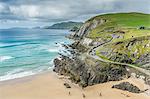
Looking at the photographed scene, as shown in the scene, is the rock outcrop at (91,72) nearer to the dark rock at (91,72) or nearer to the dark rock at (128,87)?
the dark rock at (91,72)

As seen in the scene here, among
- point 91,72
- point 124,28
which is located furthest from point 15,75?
point 124,28

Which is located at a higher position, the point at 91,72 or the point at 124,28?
the point at 124,28

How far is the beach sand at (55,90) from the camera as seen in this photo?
846 inches

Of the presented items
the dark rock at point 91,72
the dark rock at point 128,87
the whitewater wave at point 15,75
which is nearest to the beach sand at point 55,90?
the dark rock at point 128,87

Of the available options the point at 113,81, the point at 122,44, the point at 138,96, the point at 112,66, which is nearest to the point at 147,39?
the point at 122,44

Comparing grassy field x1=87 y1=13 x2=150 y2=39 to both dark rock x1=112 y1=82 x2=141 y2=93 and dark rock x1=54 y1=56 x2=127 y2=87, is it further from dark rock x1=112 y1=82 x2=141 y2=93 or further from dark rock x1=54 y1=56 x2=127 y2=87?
dark rock x1=112 y1=82 x2=141 y2=93

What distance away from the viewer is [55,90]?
2338 cm

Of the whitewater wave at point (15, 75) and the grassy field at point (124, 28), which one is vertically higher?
the grassy field at point (124, 28)

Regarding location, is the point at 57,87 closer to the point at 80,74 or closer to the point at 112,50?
the point at 80,74

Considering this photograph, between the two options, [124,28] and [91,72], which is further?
[124,28]

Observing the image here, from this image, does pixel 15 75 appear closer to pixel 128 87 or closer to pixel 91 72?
pixel 91 72

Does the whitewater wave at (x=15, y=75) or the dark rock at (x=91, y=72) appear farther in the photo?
the whitewater wave at (x=15, y=75)

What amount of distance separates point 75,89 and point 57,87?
6.70 feet

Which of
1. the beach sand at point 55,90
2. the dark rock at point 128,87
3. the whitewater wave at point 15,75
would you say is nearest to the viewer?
the beach sand at point 55,90
